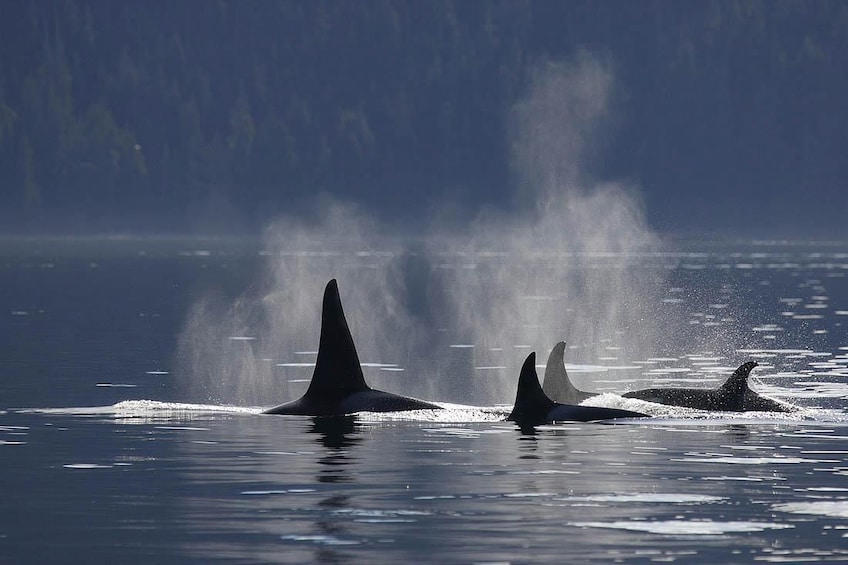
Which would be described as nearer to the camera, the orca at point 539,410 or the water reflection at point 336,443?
the water reflection at point 336,443

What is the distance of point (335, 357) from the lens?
3459cm

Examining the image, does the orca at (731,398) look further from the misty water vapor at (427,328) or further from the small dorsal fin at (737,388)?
the misty water vapor at (427,328)

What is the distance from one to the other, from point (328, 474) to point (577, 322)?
47298 mm

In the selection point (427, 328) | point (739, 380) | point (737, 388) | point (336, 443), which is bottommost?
point (336, 443)

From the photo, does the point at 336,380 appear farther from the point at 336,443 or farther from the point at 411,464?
the point at 411,464

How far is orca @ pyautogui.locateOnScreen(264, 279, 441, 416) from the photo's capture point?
113ft

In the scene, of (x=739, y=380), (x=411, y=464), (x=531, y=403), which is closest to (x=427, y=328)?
(x=739, y=380)

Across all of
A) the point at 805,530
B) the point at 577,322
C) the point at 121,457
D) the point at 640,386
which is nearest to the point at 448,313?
the point at 577,322

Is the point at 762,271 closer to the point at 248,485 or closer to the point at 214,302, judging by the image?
the point at 214,302

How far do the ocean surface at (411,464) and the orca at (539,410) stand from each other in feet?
1.66

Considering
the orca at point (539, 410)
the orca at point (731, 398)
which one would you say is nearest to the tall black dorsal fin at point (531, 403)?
the orca at point (539, 410)

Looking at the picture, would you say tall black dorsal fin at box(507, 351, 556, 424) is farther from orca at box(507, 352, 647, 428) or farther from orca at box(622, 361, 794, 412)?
orca at box(622, 361, 794, 412)

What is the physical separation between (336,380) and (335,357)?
19.2 inches

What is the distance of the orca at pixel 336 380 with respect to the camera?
34594 millimetres
